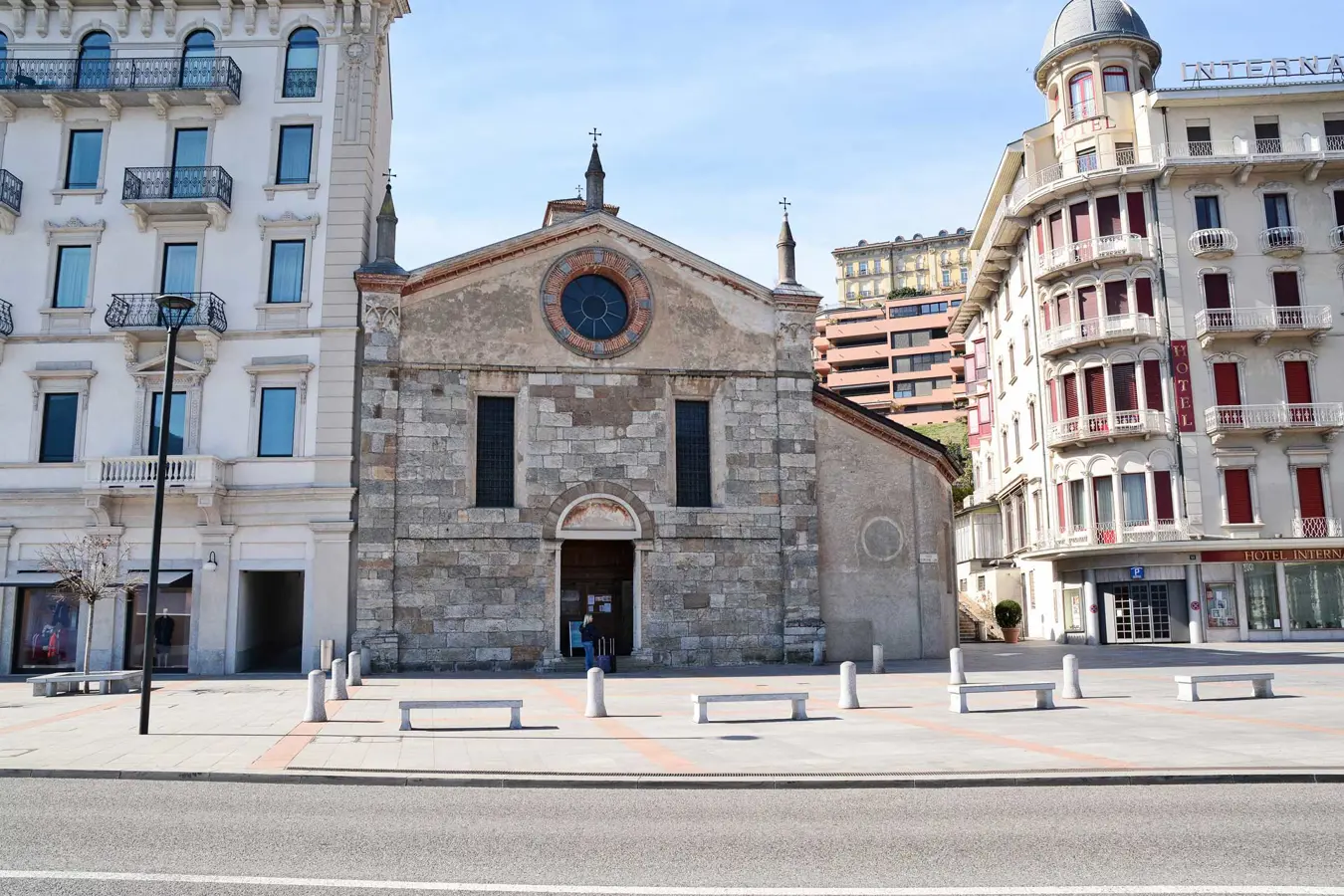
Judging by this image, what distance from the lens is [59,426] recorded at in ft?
97.5

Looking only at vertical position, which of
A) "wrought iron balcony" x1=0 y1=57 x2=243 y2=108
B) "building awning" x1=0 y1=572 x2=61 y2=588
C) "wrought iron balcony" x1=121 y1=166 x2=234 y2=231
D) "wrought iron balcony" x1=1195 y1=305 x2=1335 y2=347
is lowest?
"building awning" x1=0 y1=572 x2=61 y2=588

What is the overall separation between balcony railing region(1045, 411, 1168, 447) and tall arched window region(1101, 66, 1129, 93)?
46.6 ft

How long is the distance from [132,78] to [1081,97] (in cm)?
3660

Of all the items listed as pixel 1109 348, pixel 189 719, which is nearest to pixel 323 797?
pixel 189 719

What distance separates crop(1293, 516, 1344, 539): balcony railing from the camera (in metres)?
40.1

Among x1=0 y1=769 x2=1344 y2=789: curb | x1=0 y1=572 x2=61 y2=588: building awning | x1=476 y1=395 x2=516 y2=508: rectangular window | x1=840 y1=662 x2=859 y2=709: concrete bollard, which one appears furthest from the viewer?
x1=476 y1=395 x2=516 y2=508: rectangular window

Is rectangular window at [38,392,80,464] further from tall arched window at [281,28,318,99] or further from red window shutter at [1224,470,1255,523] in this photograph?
red window shutter at [1224,470,1255,523]

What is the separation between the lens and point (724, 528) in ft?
99.3

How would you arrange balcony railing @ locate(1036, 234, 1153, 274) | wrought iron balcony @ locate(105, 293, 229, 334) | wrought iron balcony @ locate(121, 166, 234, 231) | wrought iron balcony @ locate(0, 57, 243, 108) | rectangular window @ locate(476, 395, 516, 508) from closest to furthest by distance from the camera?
wrought iron balcony @ locate(105, 293, 229, 334)
rectangular window @ locate(476, 395, 516, 508)
wrought iron balcony @ locate(121, 166, 234, 231)
wrought iron balcony @ locate(0, 57, 243, 108)
balcony railing @ locate(1036, 234, 1153, 274)

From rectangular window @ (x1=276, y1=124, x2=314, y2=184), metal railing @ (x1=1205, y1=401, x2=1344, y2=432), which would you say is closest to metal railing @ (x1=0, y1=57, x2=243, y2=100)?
rectangular window @ (x1=276, y1=124, x2=314, y2=184)

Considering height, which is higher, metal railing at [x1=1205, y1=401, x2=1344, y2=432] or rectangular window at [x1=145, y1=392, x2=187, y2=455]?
metal railing at [x1=1205, y1=401, x2=1344, y2=432]

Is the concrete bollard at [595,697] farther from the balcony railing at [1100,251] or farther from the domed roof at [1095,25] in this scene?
the domed roof at [1095,25]

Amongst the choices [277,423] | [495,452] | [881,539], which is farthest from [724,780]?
[277,423]

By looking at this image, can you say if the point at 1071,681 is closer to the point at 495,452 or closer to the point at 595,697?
the point at 595,697
